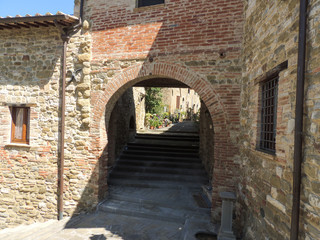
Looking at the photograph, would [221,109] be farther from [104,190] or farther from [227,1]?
[104,190]

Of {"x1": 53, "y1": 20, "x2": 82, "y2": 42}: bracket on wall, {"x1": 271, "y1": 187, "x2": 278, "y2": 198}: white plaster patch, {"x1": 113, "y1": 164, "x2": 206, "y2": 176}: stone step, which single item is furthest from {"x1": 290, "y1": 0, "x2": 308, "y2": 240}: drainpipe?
{"x1": 53, "y1": 20, "x2": 82, "y2": 42}: bracket on wall

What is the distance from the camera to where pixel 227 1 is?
468cm

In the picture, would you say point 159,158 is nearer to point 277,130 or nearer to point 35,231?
point 35,231

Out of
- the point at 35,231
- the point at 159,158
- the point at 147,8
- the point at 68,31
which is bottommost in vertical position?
the point at 35,231

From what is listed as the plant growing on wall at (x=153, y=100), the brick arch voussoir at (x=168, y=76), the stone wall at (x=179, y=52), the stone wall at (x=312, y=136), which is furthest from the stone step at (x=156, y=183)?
the plant growing on wall at (x=153, y=100)

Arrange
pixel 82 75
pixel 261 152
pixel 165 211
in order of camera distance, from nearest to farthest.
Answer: pixel 261 152 < pixel 165 211 < pixel 82 75

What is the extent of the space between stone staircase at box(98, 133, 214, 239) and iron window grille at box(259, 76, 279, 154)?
2.21 m

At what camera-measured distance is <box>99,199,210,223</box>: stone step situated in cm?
506

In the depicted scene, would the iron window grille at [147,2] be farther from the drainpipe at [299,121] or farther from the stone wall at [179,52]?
the drainpipe at [299,121]

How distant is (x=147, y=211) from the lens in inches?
209

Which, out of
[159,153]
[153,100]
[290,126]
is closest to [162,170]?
[159,153]

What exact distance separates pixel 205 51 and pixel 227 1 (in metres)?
1.15

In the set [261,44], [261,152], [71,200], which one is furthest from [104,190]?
[261,44]

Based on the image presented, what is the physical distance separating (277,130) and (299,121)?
613 mm
